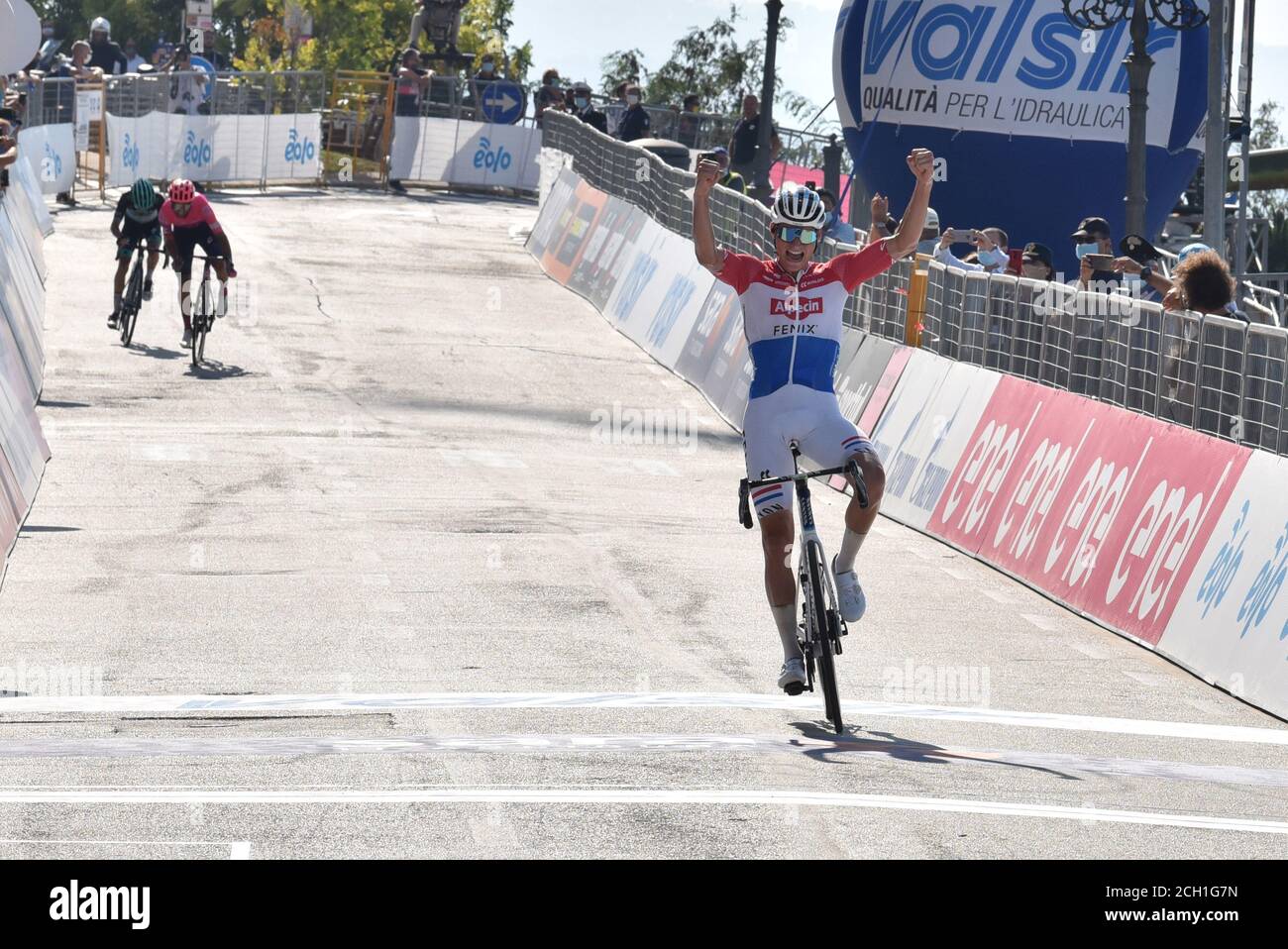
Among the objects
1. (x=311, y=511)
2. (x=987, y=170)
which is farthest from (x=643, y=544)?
(x=987, y=170)

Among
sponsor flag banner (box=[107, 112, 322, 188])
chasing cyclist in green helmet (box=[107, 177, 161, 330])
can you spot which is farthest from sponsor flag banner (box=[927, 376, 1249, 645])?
sponsor flag banner (box=[107, 112, 322, 188])

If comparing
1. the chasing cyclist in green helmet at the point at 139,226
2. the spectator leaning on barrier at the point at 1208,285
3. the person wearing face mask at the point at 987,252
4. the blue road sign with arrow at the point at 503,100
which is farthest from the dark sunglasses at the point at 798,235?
the blue road sign with arrow at the point at 503,100

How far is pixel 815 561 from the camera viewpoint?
9.29 meters

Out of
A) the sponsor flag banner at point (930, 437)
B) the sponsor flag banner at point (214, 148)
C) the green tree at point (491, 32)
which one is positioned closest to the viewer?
the sponsor flag banner at point (930, 437)

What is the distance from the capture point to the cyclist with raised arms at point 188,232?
2334 cm

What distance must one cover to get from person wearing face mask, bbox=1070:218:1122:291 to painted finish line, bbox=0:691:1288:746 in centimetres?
733

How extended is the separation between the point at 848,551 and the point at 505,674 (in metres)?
1.84

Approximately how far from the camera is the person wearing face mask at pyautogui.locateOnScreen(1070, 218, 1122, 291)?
16.9 meters

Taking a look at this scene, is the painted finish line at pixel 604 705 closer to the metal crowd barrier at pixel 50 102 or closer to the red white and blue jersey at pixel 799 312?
the red white and blue jersey at pixel 799 312

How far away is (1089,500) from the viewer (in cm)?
1328

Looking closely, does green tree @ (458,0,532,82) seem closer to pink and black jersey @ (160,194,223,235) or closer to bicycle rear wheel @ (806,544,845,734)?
pink and black jersey @ (160,194,223,235)

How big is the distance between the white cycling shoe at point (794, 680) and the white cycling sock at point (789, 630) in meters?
0.07

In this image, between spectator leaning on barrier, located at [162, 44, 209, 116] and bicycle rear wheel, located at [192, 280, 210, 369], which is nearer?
bicycle rear wheel, located at [192, 280, 210, 369]

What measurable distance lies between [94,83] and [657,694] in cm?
3057
